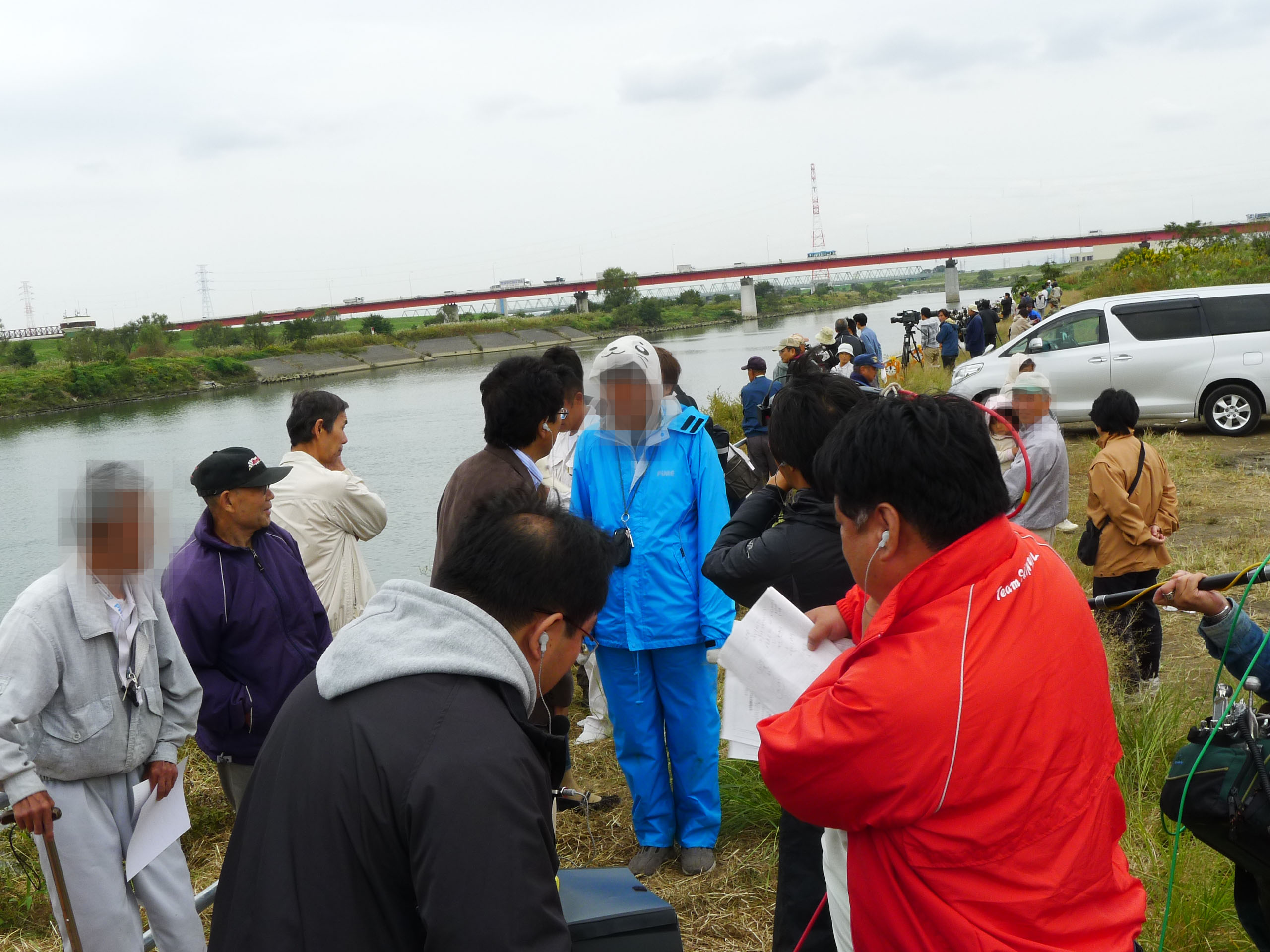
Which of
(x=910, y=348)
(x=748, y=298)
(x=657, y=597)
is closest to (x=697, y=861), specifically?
(x=657, y=597)

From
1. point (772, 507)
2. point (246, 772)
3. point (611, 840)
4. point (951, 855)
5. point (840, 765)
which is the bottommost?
point (611, 840)

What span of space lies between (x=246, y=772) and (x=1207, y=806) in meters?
2.84

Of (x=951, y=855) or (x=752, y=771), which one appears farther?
(x=752, y=771)

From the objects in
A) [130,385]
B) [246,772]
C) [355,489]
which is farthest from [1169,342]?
[130,385]

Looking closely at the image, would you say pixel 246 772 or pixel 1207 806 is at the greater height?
pixel 1207 806

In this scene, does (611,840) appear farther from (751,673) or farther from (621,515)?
(751,673)

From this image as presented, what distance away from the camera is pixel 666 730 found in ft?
11.2

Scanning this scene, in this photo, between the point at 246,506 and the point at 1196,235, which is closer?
the point at 246,506

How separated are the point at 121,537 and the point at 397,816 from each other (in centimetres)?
168

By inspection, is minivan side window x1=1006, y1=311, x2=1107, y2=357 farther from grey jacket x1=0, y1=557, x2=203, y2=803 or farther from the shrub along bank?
the shrub along bank

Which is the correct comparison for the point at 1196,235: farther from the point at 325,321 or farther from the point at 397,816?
the point at 325,321

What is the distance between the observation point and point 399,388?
31797 millimetres

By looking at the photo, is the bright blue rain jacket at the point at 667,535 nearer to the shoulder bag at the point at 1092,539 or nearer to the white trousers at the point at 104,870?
the white trousers at the point at 104,870

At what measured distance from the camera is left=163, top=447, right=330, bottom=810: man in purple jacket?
9.74ft
